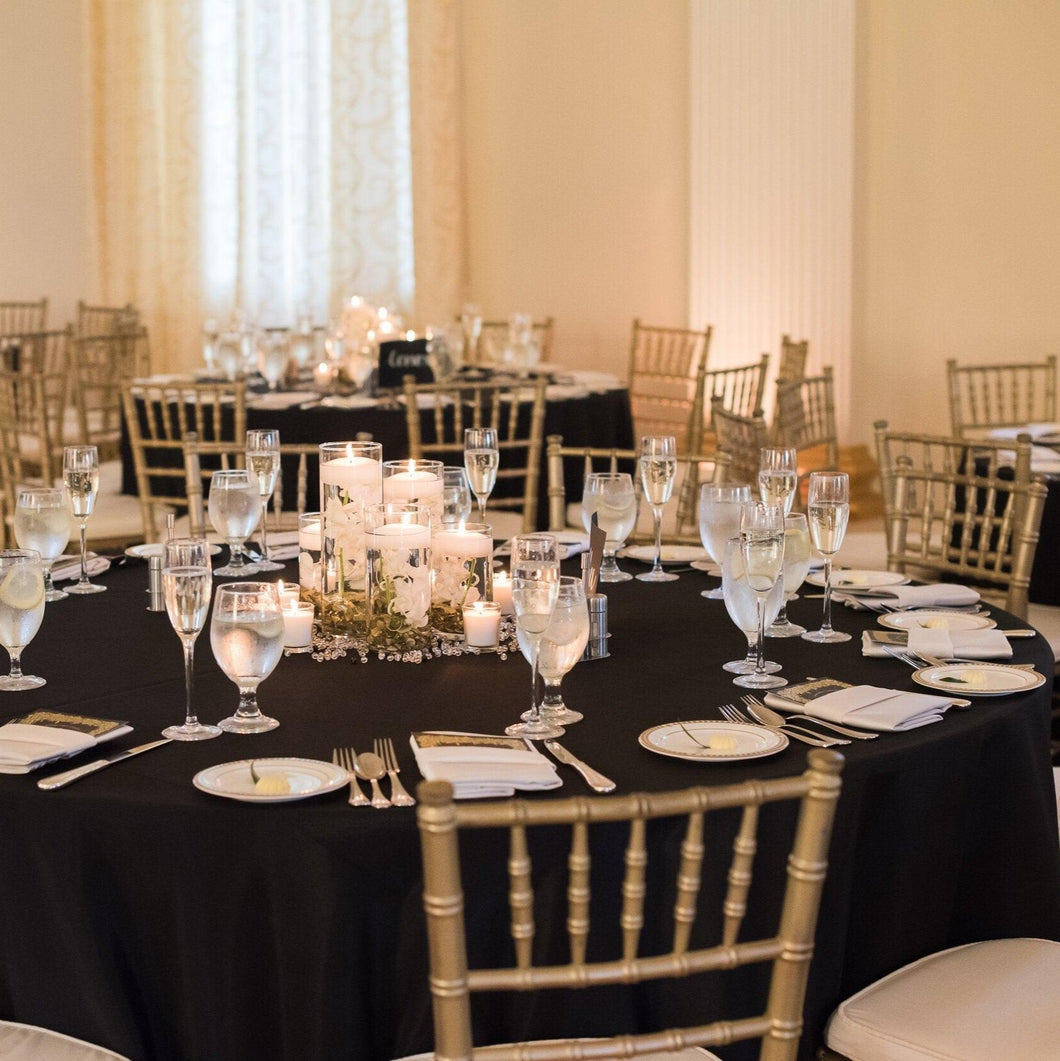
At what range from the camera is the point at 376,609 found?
2104mm

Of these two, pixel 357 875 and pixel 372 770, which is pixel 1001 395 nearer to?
pixel 372 770

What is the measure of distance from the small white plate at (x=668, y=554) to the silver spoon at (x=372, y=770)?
123 cm

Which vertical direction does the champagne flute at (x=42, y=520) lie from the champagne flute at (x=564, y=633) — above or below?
above

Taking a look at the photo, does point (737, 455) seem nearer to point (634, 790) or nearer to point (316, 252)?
point (634, 790)

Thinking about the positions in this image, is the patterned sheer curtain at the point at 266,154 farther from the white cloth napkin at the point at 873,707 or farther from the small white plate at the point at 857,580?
the white cloth napkin at the point at 873,707

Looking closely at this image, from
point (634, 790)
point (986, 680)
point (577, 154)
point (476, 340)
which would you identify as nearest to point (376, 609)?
point (634, 790)

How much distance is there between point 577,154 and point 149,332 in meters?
2.42

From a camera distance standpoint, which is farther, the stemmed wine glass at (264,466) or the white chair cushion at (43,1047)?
the stemmed wine glass at (264,466)

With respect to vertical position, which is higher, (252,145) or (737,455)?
(252,145)

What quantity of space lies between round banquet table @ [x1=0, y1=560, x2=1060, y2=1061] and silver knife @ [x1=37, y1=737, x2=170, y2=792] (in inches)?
0.5

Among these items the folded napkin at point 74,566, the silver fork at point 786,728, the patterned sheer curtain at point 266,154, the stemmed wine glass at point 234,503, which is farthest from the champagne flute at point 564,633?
the patterned sheer curtain at point 266,154

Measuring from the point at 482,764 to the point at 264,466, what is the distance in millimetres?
1252

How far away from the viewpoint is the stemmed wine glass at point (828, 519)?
220cm

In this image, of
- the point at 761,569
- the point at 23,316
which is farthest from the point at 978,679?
the point at 23,316
